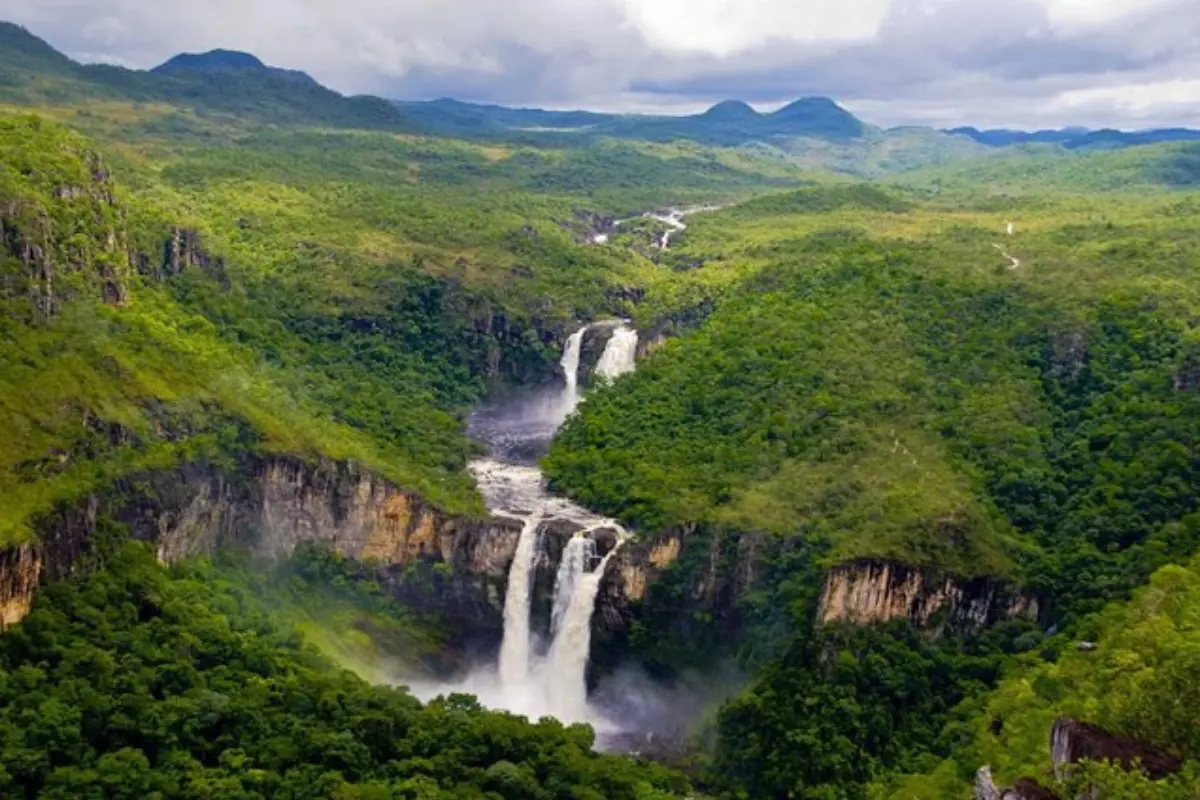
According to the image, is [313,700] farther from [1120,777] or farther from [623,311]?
[623,311]

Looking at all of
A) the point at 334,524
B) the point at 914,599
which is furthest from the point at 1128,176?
the point at 334,524

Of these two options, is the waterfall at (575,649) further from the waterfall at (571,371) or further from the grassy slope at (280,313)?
the waterfall at (571,371)

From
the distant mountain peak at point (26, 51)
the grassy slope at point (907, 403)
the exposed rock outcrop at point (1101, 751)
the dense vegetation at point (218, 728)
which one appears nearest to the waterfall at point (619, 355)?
the grassy slope at point (907, 403)

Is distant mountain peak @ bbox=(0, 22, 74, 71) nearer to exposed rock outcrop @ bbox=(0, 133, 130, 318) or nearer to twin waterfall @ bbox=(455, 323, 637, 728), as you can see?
exposed rock outcrop @ bbox=(0, 133, 130, 318)

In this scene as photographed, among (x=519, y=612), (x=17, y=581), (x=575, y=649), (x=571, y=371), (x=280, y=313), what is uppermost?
(x=280, y=313)

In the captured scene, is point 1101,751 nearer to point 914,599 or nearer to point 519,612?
point 914,599

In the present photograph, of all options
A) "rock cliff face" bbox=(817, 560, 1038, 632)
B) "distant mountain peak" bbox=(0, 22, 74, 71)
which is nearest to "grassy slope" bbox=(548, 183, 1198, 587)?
"rock cliff face" bbox=(817, 560, 1038, 632)
